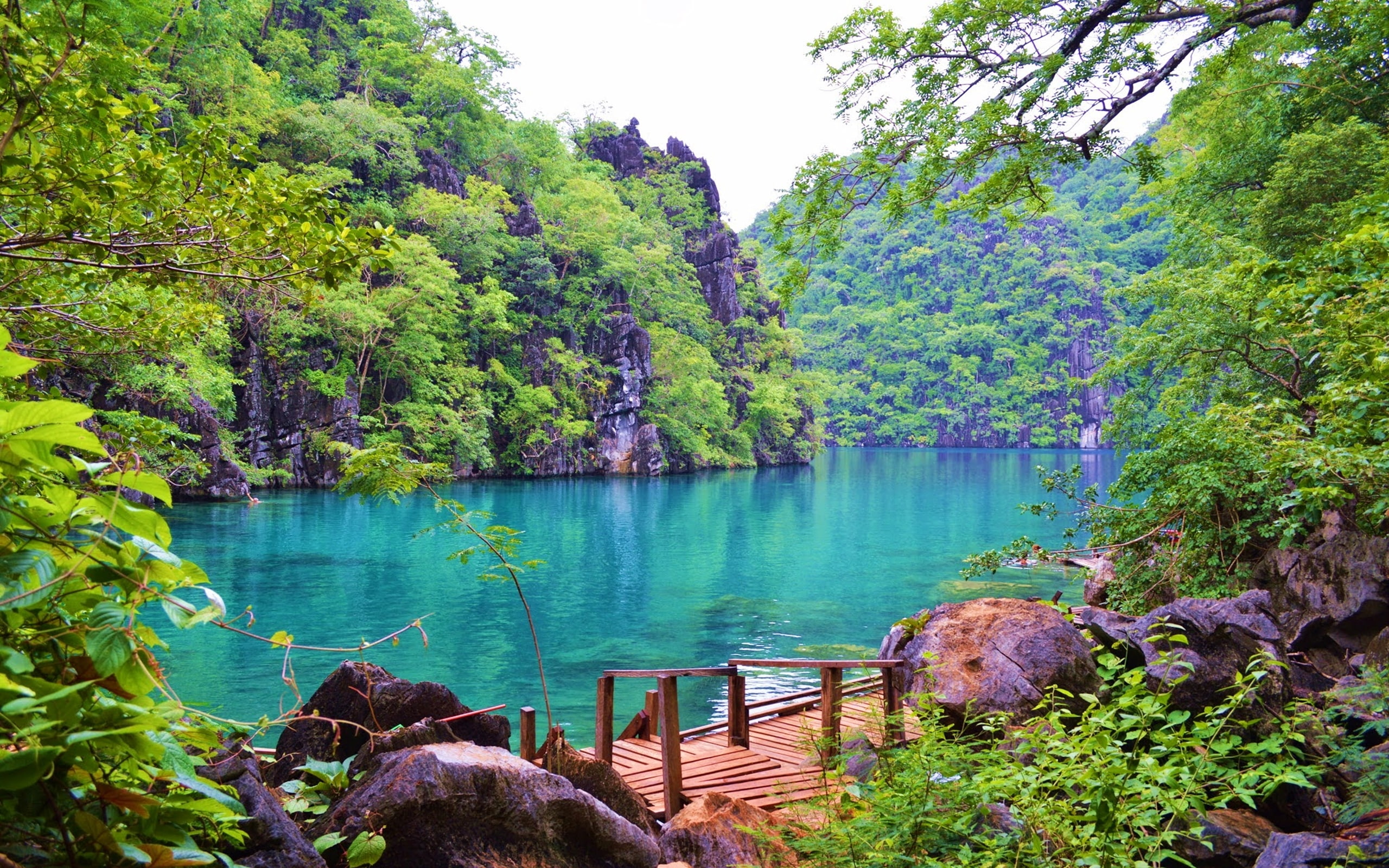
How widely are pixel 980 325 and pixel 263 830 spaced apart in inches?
3630

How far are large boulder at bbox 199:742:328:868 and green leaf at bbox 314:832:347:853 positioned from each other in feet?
0.34

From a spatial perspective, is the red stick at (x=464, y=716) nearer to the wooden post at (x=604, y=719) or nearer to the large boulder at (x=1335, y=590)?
the wooden post at (x=604, y=719)

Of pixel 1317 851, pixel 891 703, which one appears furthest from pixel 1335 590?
pixel 1317 851

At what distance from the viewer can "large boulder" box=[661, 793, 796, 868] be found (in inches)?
142

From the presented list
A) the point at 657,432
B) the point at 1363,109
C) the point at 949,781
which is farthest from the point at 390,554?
the point at 657,432

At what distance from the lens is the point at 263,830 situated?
7.20 feet

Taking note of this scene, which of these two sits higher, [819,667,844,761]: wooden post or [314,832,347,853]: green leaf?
[314,832,347,853]: green leaf

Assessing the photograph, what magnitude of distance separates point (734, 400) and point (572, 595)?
36.7 metres

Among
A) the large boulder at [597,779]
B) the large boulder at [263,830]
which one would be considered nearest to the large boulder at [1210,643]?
the large boulder at [597,779]

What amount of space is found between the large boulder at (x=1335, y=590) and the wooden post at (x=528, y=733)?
5.72 meters

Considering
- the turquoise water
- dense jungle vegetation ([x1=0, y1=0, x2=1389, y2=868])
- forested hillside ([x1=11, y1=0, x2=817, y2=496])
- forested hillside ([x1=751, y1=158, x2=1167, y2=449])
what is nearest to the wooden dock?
dense jungle vegetation ([x1=0, y1=0, x2=1389, y2=868])

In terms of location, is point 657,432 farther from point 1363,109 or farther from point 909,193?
point 909,193

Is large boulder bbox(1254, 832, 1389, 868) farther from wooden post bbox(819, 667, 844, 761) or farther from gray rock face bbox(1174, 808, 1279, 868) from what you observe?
wooden post bbox(819, 667, 844, 761)

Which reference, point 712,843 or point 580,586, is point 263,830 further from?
point 580,586
